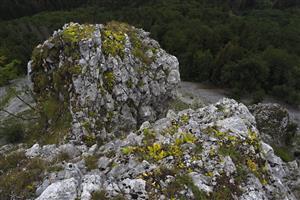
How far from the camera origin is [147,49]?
20375 mm

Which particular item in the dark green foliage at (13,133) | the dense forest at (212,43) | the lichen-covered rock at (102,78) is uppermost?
the lichen-covered rock at (102,78)

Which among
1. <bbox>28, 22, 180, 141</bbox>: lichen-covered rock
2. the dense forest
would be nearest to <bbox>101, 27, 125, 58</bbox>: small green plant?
<bbox>28, 22, 180, 141</bbox>: lichen-covered rock

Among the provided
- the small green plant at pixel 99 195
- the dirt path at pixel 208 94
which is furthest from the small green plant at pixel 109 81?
the dirt path at pixel 208 94

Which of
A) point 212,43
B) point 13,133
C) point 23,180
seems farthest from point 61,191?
point 212,43

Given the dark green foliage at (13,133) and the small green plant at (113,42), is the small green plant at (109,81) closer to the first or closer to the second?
the small green plant at (113,42)

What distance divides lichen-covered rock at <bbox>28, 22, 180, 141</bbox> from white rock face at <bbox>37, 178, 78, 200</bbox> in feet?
22.7

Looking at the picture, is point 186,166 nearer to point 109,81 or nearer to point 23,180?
point 23,180

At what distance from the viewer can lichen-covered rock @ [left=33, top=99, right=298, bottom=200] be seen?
29.4 feet

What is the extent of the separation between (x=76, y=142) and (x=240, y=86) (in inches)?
1263

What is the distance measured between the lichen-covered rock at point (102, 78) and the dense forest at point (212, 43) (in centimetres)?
2198

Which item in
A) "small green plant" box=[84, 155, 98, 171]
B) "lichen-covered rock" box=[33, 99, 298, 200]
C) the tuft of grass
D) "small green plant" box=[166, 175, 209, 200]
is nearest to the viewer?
"small green plant" box=[166, 175, 209, 200]

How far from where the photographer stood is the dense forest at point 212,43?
43594 millimetres

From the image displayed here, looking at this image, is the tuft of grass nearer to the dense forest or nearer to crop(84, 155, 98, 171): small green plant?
crop(84, 155, 98, 171): small green plant

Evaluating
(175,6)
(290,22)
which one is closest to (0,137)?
(175,6)
